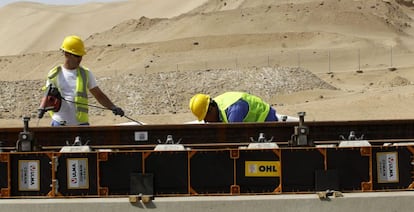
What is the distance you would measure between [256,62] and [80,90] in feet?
131

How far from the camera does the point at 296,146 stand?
6504 millimetres

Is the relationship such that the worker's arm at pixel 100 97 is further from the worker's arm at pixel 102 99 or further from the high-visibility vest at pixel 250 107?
the high-visibility vest at pixel 250 107

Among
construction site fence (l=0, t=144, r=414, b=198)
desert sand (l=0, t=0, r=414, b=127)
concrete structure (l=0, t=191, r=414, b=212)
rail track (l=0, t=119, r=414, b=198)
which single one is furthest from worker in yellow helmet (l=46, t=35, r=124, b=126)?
desert sand (l=0, t=0, r=414, b=127)

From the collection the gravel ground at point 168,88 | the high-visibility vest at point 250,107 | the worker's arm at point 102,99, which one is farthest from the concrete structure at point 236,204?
the gravel ground at point 168,88

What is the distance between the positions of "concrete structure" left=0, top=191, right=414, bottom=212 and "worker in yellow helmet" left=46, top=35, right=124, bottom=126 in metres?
1.57

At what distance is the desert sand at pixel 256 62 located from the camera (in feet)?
79.8

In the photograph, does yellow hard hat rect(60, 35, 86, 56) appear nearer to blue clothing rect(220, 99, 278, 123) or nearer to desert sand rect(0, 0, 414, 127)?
blue clothing rect(220, 99, 278, 123)

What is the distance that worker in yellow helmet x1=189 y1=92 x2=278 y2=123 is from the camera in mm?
7930

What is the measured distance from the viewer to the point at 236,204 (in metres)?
6.03

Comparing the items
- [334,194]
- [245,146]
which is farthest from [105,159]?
[334,194]

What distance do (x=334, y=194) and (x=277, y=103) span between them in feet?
69.2

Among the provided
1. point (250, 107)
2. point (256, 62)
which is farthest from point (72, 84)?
point (256, 62)

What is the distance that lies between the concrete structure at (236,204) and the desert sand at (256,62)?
14.1 meters

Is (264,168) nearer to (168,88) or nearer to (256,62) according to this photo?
(168,88)
